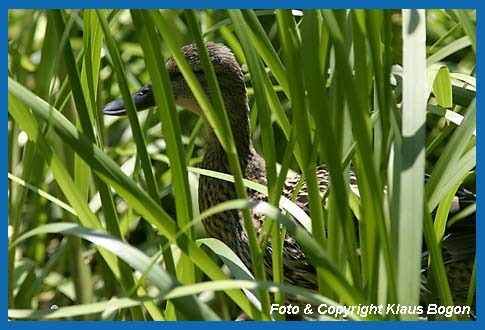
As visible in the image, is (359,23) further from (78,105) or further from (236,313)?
(236,313)

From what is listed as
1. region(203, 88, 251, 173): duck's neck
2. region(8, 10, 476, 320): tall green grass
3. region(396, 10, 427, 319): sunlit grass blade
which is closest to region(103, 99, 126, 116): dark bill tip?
region(203, 88, 251, 173): duck's neck

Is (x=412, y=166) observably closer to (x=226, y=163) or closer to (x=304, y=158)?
(x=304, y=158)

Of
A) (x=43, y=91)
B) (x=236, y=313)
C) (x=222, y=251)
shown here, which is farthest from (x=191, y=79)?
(x=236, y=313)

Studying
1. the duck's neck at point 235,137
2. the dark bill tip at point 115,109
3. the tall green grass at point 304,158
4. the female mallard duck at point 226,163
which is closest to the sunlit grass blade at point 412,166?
the tall green grass at point 304,158

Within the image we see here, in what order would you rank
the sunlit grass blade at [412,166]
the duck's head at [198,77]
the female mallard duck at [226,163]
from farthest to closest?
1. the duck's head at [198,77]
2. the female mallard duck at [226,163]
3. the sunlit grass blade at [412,166]

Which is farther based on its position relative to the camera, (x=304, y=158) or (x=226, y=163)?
(x=226, y=163)

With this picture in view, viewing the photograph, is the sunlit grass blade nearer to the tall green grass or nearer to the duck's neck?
the tall green grass

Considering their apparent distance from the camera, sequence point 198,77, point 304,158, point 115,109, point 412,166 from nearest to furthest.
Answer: point 412,166, point 304,158, point 115,109, point 198,77

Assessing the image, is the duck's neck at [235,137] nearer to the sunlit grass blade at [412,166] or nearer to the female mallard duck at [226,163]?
the female mallard duck at [226,163]

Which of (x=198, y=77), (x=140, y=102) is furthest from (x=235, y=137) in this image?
(x=140, y=102)

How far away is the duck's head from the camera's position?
2.27 meters

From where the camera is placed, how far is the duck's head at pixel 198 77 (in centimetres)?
227

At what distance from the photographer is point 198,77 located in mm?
2371

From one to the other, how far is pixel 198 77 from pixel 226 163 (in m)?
0.23
